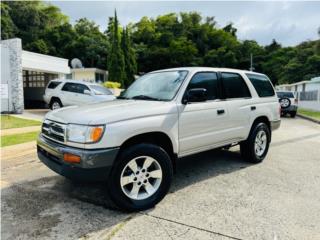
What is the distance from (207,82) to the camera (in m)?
4.89

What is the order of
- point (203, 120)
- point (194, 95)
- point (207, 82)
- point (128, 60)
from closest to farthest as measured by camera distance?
1. point (194, 95)
2. point (203, 120)
3. point (207, 82)
4. point (128, 60)

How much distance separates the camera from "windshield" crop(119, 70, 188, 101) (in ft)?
14.5

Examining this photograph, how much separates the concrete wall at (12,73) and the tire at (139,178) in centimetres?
1325

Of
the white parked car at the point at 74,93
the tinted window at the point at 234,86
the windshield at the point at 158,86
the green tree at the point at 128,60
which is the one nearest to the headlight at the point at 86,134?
the windshield at the point at 158,86

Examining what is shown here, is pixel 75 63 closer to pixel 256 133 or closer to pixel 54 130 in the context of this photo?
pixel 256 133

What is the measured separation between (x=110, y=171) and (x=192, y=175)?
6.86ft

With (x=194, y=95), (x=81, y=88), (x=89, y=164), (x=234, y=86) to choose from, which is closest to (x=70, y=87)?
(x=81, y=88)

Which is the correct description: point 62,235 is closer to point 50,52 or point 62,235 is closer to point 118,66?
point 118,66

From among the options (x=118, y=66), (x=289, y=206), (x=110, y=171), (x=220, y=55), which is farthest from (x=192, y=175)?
(x=220, y=55)

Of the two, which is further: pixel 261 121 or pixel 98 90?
pixel 98 90

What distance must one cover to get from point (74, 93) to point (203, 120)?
11.0 metres

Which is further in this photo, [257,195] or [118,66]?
[118,66]

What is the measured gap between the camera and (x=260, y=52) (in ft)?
196

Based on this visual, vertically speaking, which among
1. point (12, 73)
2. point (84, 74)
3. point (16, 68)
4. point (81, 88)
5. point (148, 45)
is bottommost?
point (81, 88)
